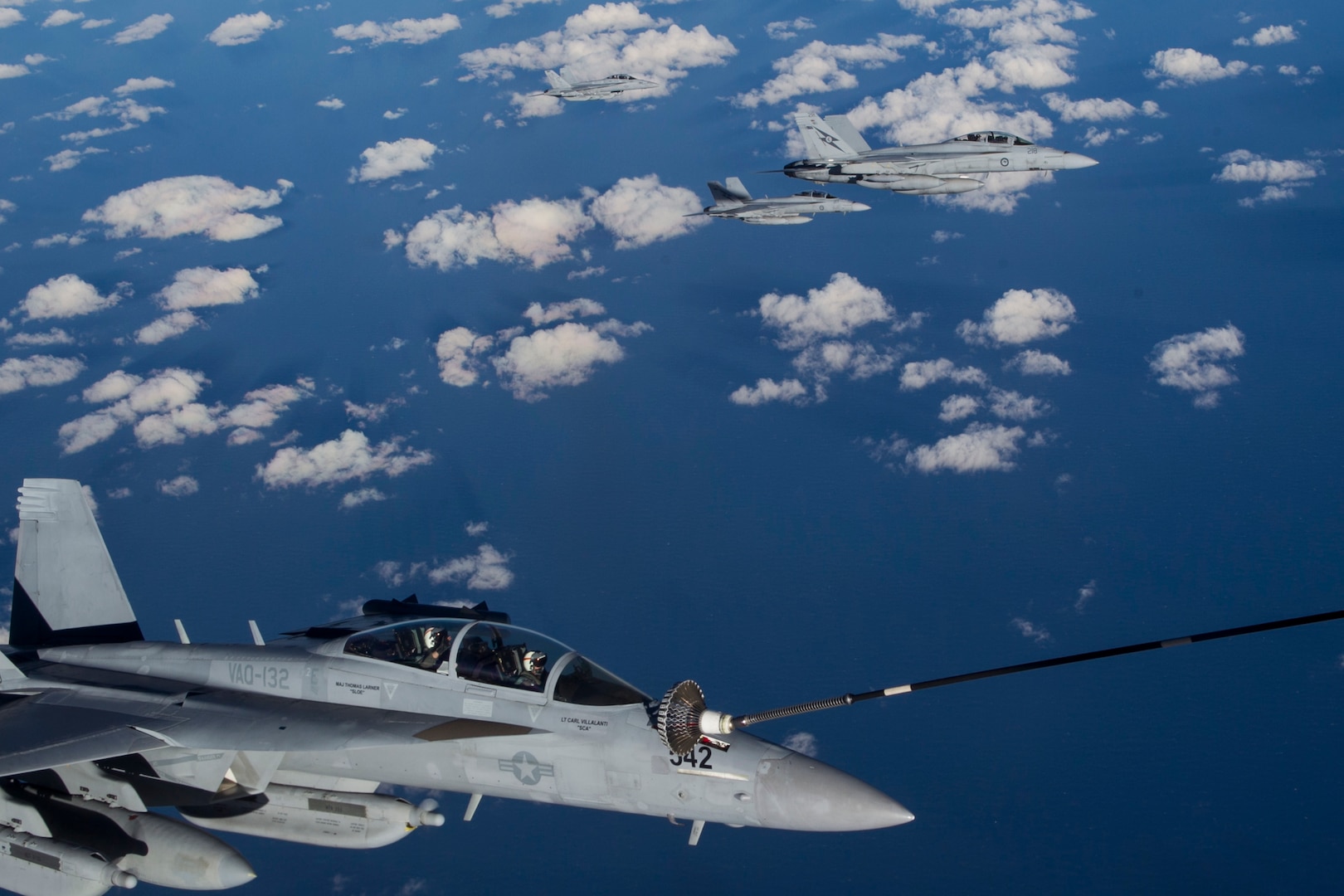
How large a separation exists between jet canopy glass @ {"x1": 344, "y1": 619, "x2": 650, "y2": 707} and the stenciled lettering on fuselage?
65 cm

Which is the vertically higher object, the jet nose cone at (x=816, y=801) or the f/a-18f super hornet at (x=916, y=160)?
the jet nose cone at (x=816, y=801)

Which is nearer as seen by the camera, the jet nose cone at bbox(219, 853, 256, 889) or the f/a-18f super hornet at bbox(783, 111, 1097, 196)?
the jet nose cone at bbox(219, 853, 256, 889)

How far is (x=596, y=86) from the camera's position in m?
35.8

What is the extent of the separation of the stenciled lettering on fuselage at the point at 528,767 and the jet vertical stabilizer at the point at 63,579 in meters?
7.35

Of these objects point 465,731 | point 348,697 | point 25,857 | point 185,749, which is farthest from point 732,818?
point 25,857

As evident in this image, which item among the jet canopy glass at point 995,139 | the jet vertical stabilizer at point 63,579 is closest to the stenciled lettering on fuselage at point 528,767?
the jet vertical stabilizer at point 63,579

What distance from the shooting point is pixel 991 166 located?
2727 centimetres

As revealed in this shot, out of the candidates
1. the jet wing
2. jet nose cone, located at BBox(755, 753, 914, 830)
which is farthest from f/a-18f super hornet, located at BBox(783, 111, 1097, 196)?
the jet wing

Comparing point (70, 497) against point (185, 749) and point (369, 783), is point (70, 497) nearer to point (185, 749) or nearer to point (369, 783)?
point (185, 749)

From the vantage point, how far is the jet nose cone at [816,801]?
8688mm

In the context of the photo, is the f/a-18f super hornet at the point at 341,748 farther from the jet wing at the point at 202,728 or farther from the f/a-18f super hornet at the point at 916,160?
the f/a-18f super hornet at the point at 916,160

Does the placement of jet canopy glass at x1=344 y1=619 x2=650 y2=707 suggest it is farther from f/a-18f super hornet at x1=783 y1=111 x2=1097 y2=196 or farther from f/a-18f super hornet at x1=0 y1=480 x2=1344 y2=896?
f/a-18f super hornet at x1=783 y1=111 x2=1097 y2=196

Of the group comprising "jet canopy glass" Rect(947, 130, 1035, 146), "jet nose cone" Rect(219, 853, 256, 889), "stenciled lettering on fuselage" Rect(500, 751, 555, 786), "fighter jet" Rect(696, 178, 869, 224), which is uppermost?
"stenciled lettering on fuselage" Rect(500, 751, 555, 786)

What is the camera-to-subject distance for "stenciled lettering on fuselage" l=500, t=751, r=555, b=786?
991cm
